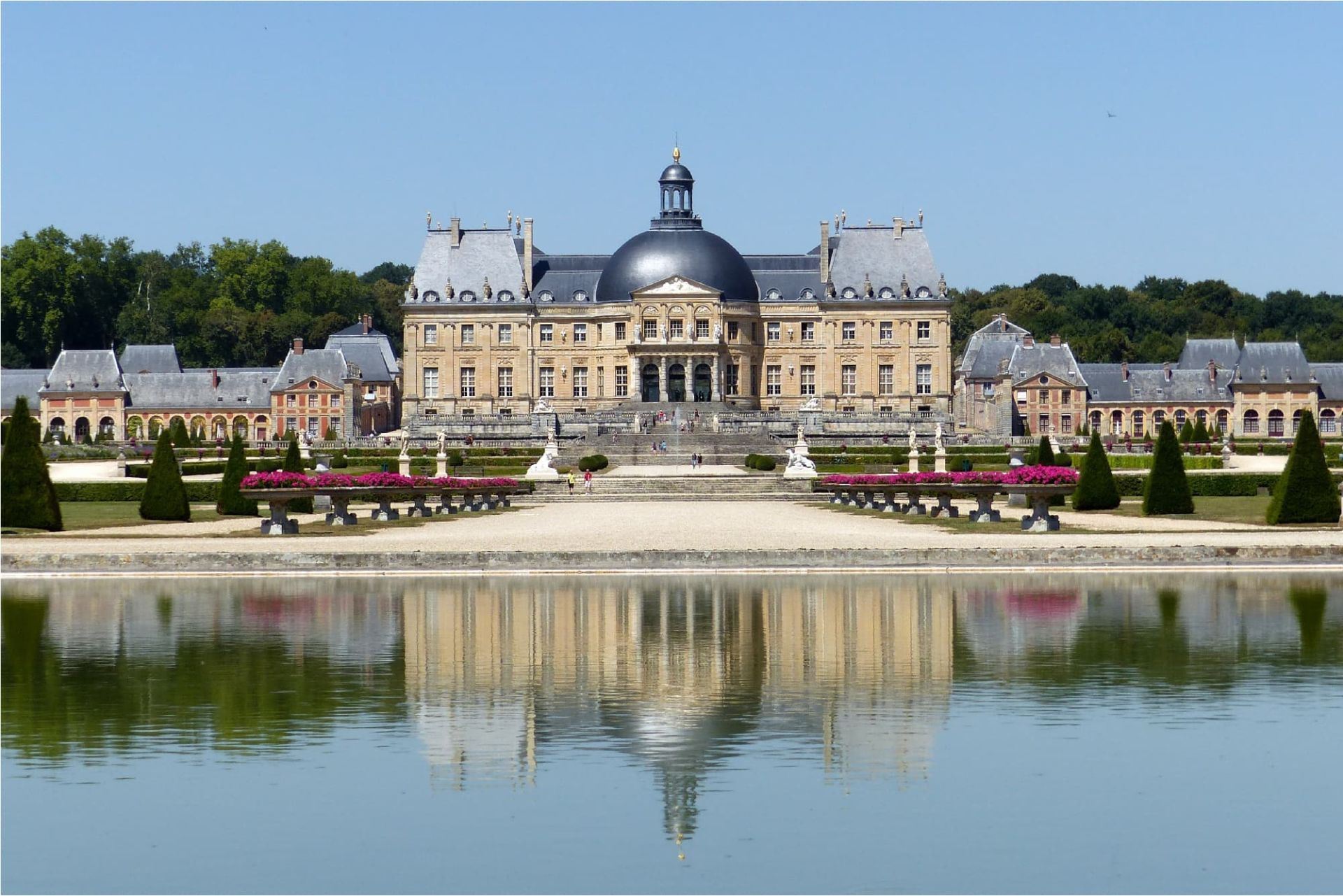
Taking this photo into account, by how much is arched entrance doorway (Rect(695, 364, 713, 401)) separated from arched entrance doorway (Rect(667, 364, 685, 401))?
1.91 ft

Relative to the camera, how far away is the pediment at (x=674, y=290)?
271 feet

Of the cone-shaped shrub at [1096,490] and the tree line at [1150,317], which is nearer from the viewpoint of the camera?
the cone-shaped shrub at [1096,490]

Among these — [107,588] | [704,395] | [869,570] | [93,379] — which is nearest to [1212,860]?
[869,570]

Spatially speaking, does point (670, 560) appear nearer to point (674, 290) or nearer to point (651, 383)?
point (674, 290)

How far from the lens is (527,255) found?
85.9 metres

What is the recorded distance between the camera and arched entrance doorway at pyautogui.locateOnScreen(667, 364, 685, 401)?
83.3 m

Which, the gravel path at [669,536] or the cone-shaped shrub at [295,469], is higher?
the cone-shaped shrub at [295,469]

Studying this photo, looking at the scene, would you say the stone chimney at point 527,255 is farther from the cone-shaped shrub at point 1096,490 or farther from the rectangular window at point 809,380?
the cone-shaped shrub at point 1096,490

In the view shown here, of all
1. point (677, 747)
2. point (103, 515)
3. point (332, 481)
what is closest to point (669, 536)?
point (332, 481)

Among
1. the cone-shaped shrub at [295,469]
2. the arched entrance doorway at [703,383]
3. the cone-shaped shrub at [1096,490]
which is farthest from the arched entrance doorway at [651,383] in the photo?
the cone-shaped shrub at [1096,490]

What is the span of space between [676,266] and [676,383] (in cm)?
507

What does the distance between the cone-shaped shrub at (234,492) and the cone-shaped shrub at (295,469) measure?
923 millimetres

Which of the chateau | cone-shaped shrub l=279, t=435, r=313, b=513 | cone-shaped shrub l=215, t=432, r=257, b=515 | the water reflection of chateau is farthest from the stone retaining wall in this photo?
the chateau

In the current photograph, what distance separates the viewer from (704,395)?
83.3 metres
